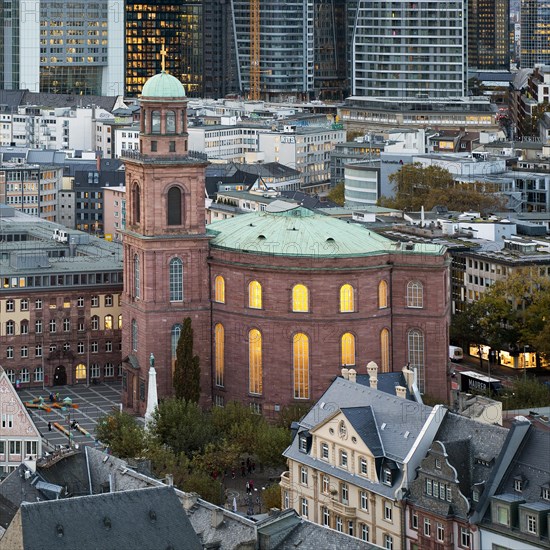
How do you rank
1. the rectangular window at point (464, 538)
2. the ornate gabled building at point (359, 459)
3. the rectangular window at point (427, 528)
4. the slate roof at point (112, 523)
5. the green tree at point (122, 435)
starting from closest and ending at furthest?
the slate roof at point (112, 523), the rectangular window at point (464, 538), the rectangular window at point (427, 528), the ornate gabled building at point (359, 459), the green tree at point (122, 435)

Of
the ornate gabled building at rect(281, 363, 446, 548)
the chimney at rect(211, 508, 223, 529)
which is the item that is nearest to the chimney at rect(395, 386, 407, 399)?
the ornate gabled building at rect(281, 363, 446, 548)

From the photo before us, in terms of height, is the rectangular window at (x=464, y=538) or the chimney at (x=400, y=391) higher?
the chimney at (x=400, y=391)

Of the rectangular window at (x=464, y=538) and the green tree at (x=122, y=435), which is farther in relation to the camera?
the green tree at (x=122, y=435)

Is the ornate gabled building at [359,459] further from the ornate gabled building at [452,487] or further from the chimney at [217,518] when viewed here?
the chimney at [217,518]

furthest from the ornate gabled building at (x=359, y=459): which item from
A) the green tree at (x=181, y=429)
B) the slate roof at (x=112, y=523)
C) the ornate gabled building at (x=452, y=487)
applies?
the green tree at (x=181, y=429)

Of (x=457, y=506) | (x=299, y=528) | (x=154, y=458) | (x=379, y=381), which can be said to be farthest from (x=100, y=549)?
(x=379, y=381)

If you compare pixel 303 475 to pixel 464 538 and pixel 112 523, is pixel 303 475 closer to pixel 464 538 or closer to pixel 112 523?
pixel 464 538

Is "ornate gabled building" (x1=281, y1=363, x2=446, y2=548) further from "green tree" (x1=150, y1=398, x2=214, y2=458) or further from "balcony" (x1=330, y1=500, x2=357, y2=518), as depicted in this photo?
"green tree" (x1=150, y1=398, x2=214, y2=458)

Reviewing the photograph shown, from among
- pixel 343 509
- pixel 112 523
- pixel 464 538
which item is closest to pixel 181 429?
pixel 343 509
